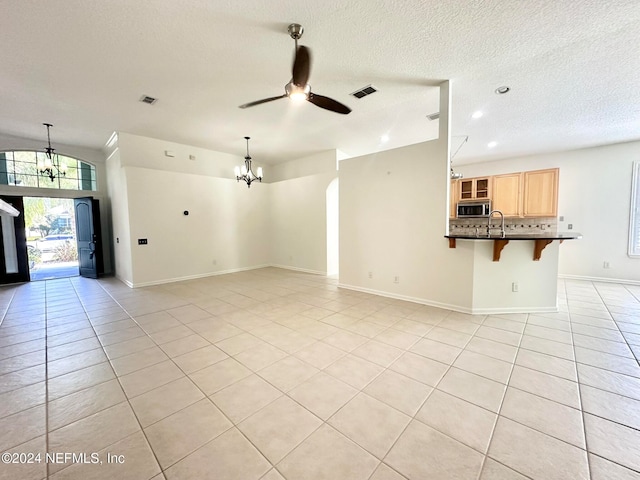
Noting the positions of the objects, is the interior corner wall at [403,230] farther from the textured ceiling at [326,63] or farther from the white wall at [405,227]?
the textured ceiling at [326,63]

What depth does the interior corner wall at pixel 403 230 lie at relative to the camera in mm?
3674

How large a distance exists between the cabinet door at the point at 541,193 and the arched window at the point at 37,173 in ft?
35.4

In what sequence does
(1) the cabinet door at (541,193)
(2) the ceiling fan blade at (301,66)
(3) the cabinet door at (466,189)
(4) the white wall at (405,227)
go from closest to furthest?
1. (2) the ceiling fan blade at (301,66)
2. (4) the white wall at (405,227)
3. (1) the cabinet door at (541,193)
4. (3) the cabinet door at (466,189)

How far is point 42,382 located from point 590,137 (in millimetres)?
8915

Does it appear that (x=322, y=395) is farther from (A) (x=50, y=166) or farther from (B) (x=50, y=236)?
(B) (x=50, y=236)

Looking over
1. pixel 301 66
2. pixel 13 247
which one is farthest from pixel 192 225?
pixel 301 66

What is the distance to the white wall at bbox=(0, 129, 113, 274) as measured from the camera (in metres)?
5.38

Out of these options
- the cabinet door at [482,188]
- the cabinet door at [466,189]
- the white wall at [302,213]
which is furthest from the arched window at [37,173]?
the cabinet door at [482,188]

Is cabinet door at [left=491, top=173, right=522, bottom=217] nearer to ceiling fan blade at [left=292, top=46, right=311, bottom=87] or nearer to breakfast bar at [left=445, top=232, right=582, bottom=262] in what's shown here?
breakfast bar at [left=445, top=232, right=582, bottom=262]

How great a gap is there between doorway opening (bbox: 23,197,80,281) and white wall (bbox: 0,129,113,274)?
32cm

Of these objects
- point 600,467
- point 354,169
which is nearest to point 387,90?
point 354,169

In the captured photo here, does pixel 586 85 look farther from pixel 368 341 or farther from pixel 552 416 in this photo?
pixel 368 341

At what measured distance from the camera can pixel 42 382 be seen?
212cm

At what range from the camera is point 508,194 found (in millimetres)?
6520
